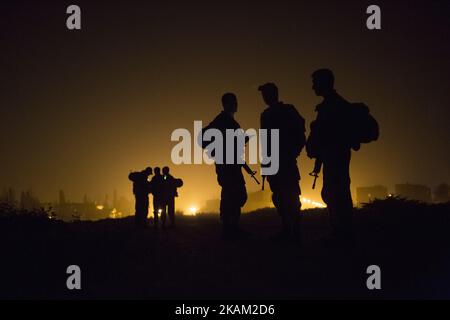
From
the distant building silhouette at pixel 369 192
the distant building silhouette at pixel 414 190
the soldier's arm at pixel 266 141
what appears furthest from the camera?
the distant building silhouette at pixel 369 192

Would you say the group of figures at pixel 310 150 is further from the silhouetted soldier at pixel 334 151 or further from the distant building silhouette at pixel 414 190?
the distant building silhouette at pixel 414 190

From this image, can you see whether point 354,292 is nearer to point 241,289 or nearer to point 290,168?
point 241,289

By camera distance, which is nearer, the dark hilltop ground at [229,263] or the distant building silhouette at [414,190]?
Answer: the dark hilltop ground at [229,263]

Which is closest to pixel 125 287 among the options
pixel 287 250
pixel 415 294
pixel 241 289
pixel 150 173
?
pixel 241 289

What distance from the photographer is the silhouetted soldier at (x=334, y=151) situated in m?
10.5

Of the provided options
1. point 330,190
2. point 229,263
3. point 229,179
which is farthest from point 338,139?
point 229,263

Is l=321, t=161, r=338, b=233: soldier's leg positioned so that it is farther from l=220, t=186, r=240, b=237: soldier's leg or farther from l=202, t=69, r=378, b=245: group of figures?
l=220, t=186, r=240, b=237: soldier's leg

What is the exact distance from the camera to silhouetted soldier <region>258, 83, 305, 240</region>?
11.4m

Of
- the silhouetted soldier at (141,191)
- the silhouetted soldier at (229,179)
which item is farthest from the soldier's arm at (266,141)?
the silhouetted soldier at (141,191)

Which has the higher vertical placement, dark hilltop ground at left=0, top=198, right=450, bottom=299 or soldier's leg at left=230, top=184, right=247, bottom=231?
soldier's leg at left=230, top=184, right=247, bottom=231

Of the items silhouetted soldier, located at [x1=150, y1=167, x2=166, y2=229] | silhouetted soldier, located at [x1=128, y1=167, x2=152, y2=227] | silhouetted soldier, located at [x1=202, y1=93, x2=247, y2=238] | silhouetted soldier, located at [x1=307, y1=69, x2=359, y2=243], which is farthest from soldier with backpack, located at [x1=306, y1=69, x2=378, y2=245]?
silhouetted soldier, located at [x1=128, y1=167, x2=152, y2=227]

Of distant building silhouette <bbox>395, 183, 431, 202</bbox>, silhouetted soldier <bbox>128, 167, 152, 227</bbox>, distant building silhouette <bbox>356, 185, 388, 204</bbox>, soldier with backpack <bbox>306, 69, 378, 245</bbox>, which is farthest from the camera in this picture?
distant building silhouette <bbox>356, 185, 388, 204</bbox>

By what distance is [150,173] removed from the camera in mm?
17469

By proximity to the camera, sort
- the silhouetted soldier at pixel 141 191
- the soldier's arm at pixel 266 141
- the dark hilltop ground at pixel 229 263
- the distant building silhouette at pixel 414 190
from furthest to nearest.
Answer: the distant building silhouette at pixel 414 190, the silhouetted soldier at pixel 141 191, the soldier's arm at pixel 266 141, the dark hilltop ground at pixel 229 263
